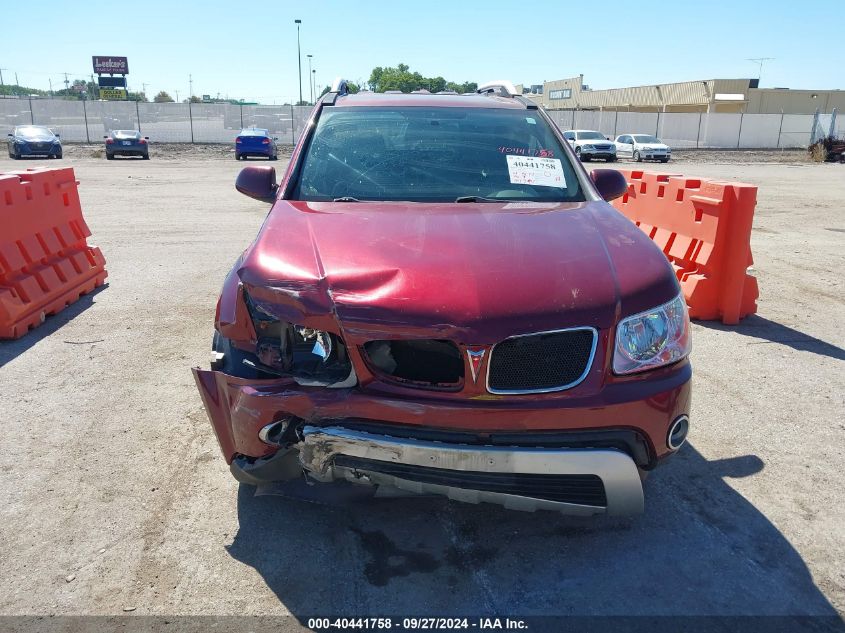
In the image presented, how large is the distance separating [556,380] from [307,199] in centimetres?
178

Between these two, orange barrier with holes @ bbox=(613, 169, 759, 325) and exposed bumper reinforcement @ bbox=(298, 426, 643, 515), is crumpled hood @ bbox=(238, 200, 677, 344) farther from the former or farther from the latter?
A: orange barrier with holes @ bbox=(613, 169, 759, 325)

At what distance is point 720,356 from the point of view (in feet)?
17.3

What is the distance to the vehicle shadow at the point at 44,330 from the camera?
5.27 meters

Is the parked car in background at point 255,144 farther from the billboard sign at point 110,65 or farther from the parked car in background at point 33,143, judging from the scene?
the billboard sign at point 110,65

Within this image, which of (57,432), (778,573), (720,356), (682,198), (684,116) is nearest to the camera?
(778,573)

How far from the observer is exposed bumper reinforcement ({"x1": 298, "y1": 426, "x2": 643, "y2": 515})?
242cm

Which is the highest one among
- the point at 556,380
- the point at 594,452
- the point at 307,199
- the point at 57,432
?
the point at 307,199

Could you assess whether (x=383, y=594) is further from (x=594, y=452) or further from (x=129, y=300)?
(x=129, y=300)

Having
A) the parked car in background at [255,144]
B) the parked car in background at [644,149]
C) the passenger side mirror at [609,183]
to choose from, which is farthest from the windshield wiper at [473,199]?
the parked car in background at [644,149]

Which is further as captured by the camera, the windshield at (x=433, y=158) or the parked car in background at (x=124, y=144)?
the parked car in background at (x=124, y=144)

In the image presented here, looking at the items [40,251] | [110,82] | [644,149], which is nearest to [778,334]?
[40,251]

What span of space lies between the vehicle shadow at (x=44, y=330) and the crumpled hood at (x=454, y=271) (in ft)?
10.7

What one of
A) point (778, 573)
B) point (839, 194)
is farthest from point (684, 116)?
point (778, 573)

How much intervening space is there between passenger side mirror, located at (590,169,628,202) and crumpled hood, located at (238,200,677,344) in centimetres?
85
